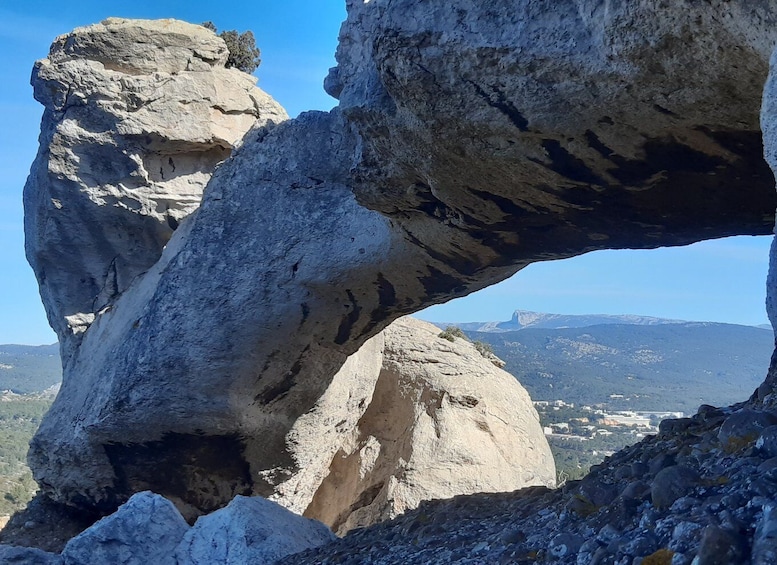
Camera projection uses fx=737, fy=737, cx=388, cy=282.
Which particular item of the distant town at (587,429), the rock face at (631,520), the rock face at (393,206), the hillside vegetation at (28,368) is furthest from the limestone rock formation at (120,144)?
the hillside vegetation at (28,368)

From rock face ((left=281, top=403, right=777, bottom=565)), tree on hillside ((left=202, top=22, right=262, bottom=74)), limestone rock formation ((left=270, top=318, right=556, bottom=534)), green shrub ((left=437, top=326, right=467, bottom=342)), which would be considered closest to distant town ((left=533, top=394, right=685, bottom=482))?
green shrub ((left=437, top=326, right=467, bottom=342))

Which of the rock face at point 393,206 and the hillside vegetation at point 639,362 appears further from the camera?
the hillside vegetation at point 639,362

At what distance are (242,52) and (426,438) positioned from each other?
19.3ft

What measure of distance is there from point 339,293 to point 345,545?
10.5 ft

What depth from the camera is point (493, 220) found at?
5.39 metres

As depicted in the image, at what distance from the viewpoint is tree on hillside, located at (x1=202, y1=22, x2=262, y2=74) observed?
10.1 m

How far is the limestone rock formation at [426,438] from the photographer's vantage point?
390 inches

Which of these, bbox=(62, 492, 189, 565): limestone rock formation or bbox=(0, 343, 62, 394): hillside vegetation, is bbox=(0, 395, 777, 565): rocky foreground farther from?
bbox=(0, 343, 62, 394): hillside vegetation

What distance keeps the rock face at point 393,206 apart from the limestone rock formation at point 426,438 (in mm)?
2229

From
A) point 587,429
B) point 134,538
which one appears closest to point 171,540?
point 134,538

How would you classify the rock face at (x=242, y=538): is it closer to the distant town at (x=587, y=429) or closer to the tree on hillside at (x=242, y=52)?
the tree on hillside at (x=242, y=52)

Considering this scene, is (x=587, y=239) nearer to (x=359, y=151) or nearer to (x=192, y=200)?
(x=359, y=151)

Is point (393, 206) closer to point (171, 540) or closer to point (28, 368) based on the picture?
point (171, 540)

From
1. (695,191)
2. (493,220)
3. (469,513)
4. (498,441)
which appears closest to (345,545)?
(469,513)
